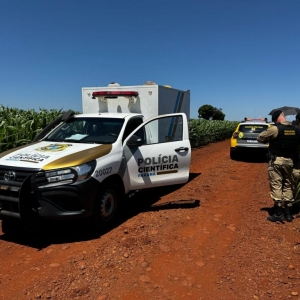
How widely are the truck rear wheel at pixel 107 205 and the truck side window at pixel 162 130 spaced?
1.37m

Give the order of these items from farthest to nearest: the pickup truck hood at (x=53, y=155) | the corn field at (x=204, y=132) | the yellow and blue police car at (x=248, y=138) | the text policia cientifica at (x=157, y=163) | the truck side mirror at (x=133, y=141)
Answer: the corn field at (x=204, y=132), the yellow and blue police car at (x=248, y=138), the text policia cientifica at (x=157, y=163), the truck side mirror at (x=133, y=141), the pickup truck hood at (x=53, y=155)

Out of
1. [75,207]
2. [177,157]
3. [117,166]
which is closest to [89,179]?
[75,207]

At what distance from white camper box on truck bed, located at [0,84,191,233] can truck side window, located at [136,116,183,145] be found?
0.02m

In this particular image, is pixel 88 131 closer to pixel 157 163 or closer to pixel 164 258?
pixel 157 163

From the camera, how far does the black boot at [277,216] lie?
198 inches

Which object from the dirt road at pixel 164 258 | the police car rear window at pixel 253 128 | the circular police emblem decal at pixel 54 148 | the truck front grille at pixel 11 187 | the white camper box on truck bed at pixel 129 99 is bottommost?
the dirt road at pixel 164 258

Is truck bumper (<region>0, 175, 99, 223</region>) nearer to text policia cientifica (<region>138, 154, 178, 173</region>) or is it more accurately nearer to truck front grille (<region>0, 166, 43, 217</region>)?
truck front grille (<region>0, 166, 43, 217</region>)

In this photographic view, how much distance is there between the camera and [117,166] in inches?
192

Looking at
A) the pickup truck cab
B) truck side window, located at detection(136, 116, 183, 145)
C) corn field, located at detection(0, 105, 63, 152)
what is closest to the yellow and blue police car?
truck side window, located at detection(136, 116, 183, 145)

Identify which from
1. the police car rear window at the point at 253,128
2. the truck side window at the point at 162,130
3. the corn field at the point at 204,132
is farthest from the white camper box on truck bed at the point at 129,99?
the corn field at the point at 204,132

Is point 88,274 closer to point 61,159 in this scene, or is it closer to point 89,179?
point 89,179

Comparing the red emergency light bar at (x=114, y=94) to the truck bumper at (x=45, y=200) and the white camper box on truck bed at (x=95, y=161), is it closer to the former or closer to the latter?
the white camper box on truck bed at (x=95, y=161)

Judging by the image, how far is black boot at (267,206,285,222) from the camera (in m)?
5.02

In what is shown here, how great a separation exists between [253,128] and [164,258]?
970 cm
